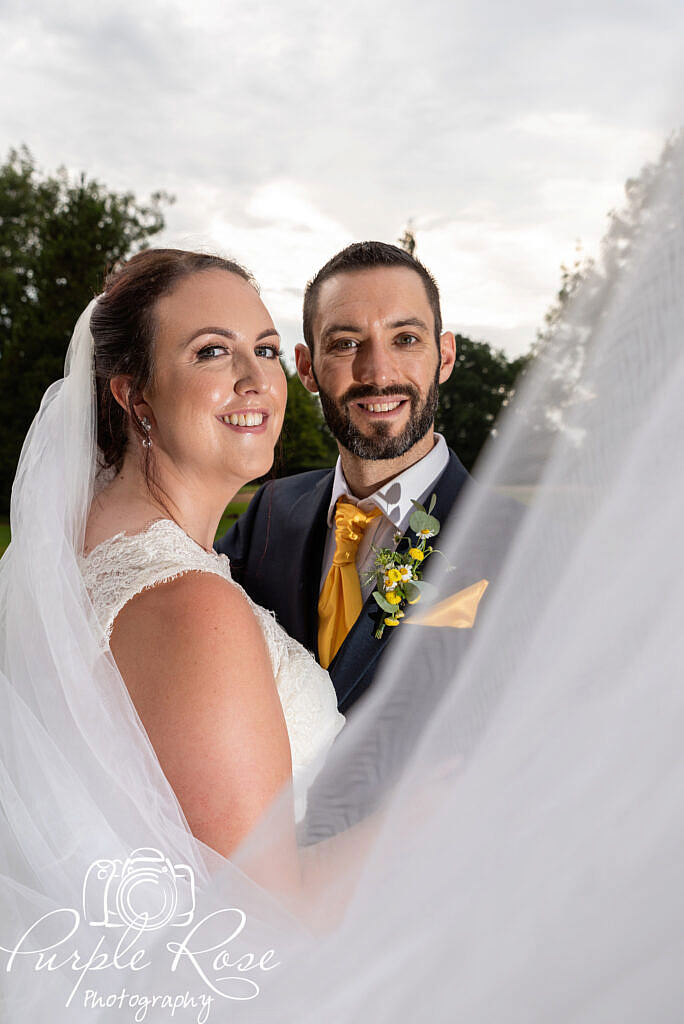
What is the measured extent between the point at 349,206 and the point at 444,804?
178 cm

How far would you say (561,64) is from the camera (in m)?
0.96

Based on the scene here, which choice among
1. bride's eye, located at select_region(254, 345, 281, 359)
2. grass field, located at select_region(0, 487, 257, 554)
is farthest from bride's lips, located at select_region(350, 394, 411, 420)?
grass field, located at select_region(0, 487, 257, 554)

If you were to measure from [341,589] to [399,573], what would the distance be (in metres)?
0.42

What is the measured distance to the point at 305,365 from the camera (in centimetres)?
276

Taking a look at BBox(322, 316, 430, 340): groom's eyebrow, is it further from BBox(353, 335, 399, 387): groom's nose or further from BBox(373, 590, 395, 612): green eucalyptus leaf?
BBox(373, 590, 395, 612): green eucalyptus leaf

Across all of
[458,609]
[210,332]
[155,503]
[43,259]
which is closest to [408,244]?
[210,332]

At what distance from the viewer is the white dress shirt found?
7.57 ft

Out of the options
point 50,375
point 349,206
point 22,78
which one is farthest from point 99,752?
point 50,375

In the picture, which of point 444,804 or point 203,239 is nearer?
point 444,804

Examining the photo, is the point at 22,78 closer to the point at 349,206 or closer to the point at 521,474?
the point at 349,206

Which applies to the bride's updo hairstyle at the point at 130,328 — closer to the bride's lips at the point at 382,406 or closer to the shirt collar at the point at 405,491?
the bride's lips at the point at 382,406

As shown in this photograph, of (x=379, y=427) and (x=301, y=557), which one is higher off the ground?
(x=379, y=427)

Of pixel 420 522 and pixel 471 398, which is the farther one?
pixel 471 398

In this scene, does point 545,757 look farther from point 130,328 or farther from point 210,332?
point 130,328
